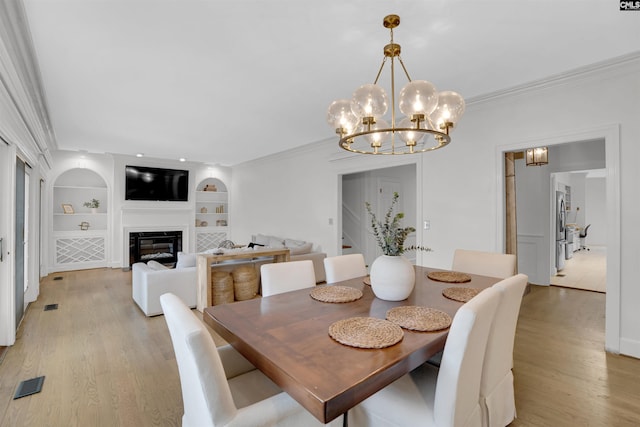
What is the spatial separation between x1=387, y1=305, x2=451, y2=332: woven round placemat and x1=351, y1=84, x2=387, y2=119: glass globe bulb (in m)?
1.21

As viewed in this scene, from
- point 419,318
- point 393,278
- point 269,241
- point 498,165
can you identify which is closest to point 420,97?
point 393,278

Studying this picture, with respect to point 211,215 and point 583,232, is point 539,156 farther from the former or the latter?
point 211,215

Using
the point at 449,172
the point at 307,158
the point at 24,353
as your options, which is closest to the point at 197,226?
the point at 307,158

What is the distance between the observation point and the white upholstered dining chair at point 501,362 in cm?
150

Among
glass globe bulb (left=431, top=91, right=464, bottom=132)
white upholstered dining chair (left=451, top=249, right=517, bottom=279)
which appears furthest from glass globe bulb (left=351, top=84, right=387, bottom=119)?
white upholstered dining chair (left=451, top=249, right=517, bottom=279)

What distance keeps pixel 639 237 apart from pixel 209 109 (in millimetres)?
4550

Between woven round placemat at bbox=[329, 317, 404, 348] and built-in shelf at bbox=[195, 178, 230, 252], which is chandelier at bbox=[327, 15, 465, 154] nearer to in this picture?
woven round placemat at bbox=[329, 317, 404, 348]

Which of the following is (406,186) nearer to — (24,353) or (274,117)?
(274,117)

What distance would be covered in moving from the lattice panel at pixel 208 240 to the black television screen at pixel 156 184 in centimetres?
110

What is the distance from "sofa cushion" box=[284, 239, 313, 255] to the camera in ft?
16.3

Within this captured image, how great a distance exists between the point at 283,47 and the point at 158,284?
309 cm

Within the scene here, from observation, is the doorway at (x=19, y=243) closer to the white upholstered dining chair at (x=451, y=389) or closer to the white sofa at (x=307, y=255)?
the white sofa at (x=307, y=255)

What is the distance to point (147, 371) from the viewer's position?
243 centimetres

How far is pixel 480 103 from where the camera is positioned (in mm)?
3461
